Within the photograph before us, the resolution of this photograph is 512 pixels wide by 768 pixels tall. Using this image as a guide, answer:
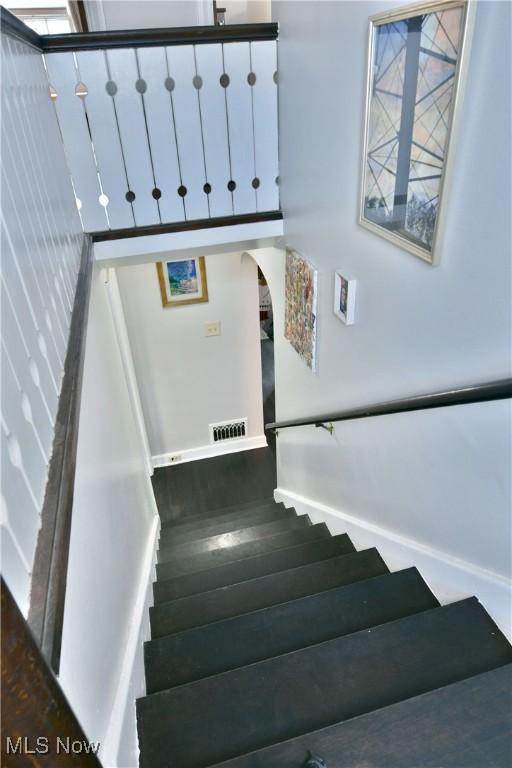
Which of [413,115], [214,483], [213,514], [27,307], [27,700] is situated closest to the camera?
[27,700]

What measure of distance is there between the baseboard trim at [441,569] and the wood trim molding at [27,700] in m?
1.39

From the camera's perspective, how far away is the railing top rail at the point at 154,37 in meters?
2.49

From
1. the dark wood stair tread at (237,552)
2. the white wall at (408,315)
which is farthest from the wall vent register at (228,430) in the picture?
the dark wood stair tread at (237,552)

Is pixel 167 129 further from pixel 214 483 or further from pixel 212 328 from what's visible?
pixel 214 483

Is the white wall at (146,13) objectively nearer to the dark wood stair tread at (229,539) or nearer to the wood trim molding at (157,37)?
the wood trim molding at (157,37)

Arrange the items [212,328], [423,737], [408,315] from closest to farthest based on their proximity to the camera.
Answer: [423,737], [408,315], [212,328]

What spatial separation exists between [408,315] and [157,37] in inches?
80.5

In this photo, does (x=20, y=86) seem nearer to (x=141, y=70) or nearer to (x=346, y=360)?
(x=141, y=70)

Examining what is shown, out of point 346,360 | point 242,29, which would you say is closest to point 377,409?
point 346,360

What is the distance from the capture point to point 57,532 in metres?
0.95

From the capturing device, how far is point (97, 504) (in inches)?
66.8

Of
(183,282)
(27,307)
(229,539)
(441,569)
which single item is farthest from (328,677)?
(183,282)

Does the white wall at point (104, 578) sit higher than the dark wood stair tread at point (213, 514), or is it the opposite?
the white wall at point (104, 578)

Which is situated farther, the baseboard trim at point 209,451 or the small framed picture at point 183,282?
the baseboard trim at point 209,451
